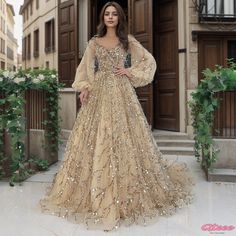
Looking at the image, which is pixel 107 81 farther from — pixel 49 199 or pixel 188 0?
pixel 188 0

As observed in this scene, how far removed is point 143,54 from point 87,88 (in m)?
0.65

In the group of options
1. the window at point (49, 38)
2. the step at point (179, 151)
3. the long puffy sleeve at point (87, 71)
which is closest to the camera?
the long puffy sleeve at point (87, 71)

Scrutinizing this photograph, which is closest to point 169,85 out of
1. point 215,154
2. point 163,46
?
point 163,46

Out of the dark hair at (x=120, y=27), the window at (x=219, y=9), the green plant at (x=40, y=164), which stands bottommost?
the green plant at (x=40, y=164)

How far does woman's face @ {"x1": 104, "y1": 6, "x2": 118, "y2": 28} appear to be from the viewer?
3740 mm

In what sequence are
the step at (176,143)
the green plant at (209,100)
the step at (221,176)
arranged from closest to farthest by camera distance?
the green plant at (209,100), the step at (221,176), the step at (176,143)

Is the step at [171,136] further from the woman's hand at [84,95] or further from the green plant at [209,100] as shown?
the woman's hand at [84,95]

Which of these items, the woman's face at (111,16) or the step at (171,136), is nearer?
the woman's face at (111,16)

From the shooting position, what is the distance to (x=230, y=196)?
163 inches

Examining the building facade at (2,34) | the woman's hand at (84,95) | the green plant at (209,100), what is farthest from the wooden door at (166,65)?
the building facade at (2,34)

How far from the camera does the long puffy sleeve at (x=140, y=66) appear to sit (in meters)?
3.77

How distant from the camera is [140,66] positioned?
382 cm

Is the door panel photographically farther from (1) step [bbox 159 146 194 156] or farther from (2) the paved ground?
(2) the paved ground

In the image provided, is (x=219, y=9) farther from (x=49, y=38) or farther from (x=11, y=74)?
(x=49, y=38)
